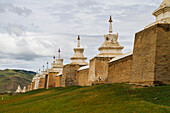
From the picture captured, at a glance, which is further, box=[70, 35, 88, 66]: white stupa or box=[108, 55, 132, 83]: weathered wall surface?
box=[70, 35, 88, 66]: white stupa

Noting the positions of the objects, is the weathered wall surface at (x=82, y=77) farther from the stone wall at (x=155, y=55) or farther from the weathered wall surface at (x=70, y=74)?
the stone wall at (x=155, y=55)

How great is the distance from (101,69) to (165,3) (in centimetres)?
1079

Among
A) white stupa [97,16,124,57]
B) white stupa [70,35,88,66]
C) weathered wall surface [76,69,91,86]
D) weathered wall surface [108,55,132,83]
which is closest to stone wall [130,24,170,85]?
weathered wall surface [108,55,132,83]

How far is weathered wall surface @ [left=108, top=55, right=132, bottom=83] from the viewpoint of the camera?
1936 cm

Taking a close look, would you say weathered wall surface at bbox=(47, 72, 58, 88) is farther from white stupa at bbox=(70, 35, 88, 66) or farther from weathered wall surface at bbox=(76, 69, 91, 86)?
weathered wall surface at bbox=(76, 69, 91, 86)

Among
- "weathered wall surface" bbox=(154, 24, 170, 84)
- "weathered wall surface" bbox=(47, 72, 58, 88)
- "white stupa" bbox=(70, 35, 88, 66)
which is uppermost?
"white stupa" bbox=(70, 35, 88, 66)

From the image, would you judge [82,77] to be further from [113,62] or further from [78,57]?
[113,62]

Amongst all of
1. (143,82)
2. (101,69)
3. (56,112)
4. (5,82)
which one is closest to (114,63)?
(101,69)

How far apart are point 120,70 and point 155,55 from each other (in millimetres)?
6941

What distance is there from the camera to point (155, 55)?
14117 mm

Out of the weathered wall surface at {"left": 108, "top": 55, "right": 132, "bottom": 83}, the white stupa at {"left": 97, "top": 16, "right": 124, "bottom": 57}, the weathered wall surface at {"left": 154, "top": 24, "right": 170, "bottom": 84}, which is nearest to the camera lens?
the weathered wall surface at {"left": 154, "top": 24, "right": 170, "bottom": 84}

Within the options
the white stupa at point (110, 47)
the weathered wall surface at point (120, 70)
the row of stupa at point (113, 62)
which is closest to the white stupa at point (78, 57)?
the row of stupa at point (113, 62)

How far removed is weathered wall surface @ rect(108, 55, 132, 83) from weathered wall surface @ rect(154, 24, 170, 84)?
4957 millimetres

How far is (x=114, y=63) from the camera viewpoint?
22.6 m
